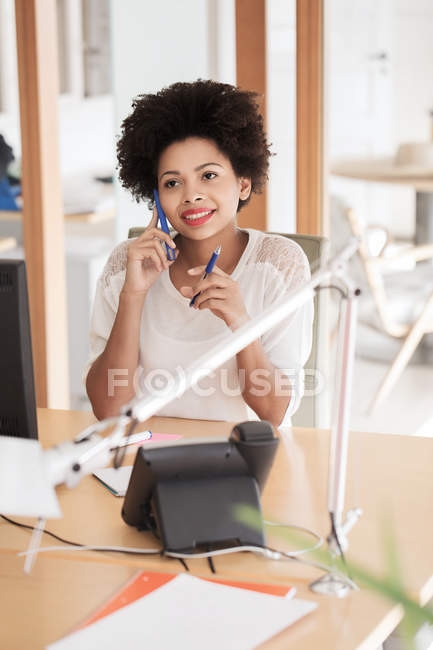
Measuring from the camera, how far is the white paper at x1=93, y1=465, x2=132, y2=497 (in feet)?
4.19

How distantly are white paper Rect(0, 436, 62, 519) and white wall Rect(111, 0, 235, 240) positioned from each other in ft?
7.03

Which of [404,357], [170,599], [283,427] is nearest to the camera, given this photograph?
[170,599]

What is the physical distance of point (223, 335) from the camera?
1.67 meters

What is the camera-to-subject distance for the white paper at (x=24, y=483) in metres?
0.66

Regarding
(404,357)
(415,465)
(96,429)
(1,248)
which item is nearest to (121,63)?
(1,248)

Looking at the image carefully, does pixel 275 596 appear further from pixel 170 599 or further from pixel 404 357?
pixel 404 357

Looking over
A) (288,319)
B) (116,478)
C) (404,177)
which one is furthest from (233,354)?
(404,177)

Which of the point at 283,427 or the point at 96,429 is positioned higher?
the point at 96,429

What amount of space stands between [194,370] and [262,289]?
89cm

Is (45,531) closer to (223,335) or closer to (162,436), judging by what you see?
(162,436)

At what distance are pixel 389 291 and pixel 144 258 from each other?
1167mm

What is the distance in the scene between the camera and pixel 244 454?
3.59 feet

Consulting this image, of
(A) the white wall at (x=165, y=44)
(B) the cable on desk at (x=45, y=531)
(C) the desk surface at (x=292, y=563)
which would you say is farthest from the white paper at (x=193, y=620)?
(A) the white wall at (x=165, y=44)

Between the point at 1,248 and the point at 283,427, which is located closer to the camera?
the point at 283,427
